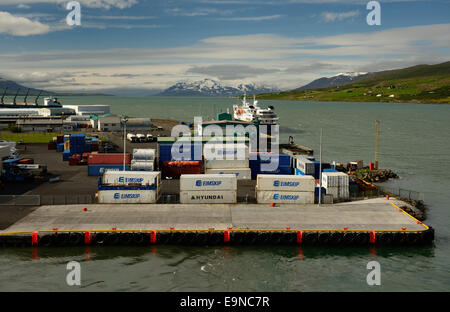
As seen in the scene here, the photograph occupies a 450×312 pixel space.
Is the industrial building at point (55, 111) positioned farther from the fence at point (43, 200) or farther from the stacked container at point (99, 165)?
the fence at point (43, 200)

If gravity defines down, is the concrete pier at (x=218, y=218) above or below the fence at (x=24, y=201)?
below

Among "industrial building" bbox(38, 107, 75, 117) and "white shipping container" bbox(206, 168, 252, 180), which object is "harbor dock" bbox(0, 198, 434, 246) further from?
"industrial building" bbox(38, 107, 75, 117)

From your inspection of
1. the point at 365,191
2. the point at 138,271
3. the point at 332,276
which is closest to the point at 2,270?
the point at 138,271

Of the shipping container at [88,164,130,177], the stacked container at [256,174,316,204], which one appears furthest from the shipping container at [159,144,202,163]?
the stacked container at [256,174,316,204]

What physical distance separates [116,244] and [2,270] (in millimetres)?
7736

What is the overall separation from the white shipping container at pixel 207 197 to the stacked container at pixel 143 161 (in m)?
11.7

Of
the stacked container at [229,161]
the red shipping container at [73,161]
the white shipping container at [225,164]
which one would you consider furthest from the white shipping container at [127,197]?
the red shipping container at [73,161]

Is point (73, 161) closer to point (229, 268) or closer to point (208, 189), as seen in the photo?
point (208, 189)

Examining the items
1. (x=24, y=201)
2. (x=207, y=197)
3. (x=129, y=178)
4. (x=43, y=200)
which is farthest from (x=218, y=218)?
(x=24, y=201)

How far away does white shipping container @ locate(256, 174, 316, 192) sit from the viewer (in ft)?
129

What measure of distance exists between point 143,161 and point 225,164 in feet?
33.1

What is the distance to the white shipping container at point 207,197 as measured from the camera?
128 ft

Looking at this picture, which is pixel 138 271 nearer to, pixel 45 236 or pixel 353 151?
pixel 45 236

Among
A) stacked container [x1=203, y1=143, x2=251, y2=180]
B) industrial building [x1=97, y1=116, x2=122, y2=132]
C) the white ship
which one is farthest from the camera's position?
the white ship
